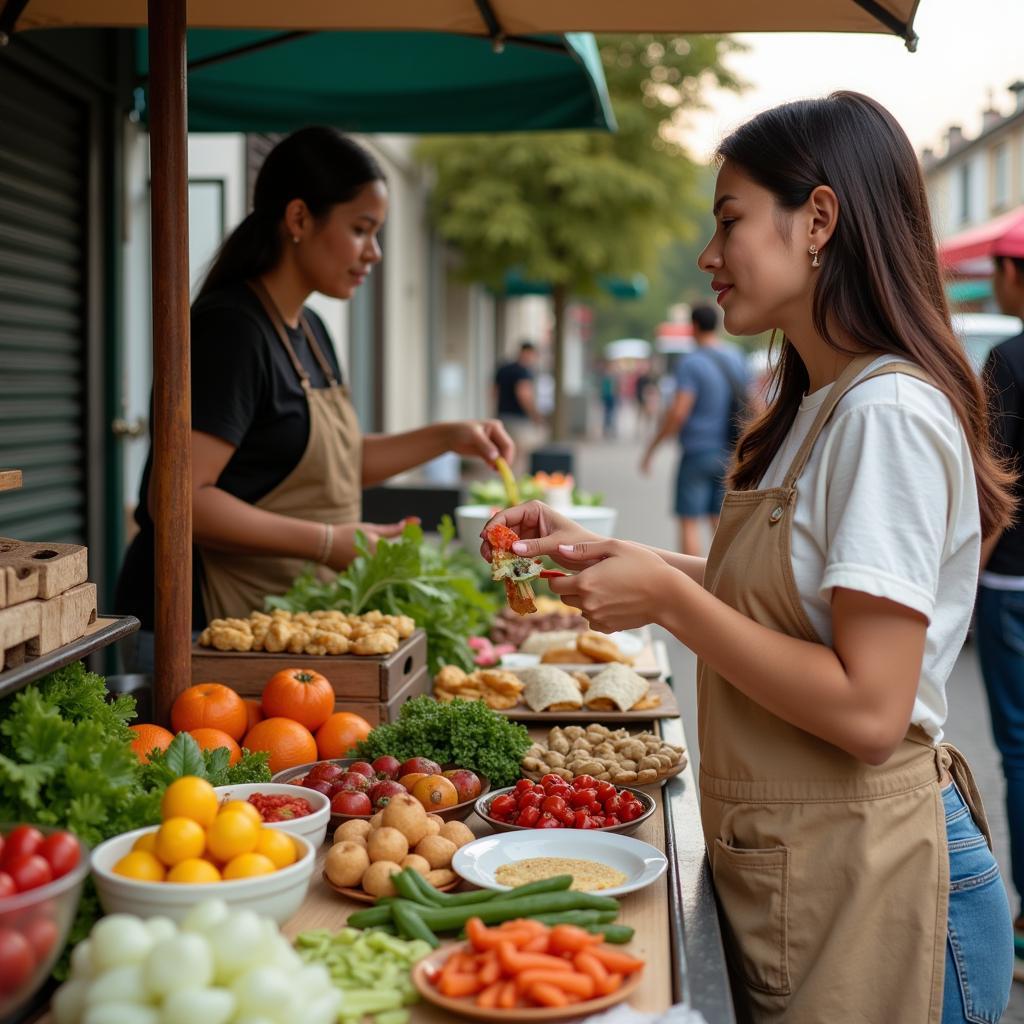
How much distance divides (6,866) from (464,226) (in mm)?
16404

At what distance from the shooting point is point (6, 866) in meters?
1.54

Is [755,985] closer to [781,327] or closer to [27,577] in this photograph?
[781,327]

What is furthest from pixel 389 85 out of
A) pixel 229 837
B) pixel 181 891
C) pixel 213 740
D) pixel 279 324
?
pixel 181 891

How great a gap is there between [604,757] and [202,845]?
4.16 ft

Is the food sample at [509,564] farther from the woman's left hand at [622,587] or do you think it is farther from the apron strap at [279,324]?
the apron strap at [279,324]

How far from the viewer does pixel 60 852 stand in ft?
5.09

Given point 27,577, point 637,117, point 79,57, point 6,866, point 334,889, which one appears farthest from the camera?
point 637,117

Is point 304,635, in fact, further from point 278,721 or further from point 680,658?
point 680,658

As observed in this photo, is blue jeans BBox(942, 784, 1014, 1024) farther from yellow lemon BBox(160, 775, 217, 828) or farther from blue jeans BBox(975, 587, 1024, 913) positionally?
blue jeans BBox(975, 587, 1024, 913)

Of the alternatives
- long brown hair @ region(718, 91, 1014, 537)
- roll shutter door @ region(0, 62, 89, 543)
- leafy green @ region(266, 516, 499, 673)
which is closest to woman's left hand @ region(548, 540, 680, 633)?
long brown hair @ region(718, 91, 1014, 537)

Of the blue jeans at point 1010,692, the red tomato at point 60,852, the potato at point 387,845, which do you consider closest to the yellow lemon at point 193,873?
the red tomato at point 60,852

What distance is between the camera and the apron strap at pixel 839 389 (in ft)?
6.31

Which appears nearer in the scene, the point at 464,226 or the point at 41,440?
the point at 41,440

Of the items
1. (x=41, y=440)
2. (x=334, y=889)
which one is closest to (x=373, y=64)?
(x=41, y=440)
